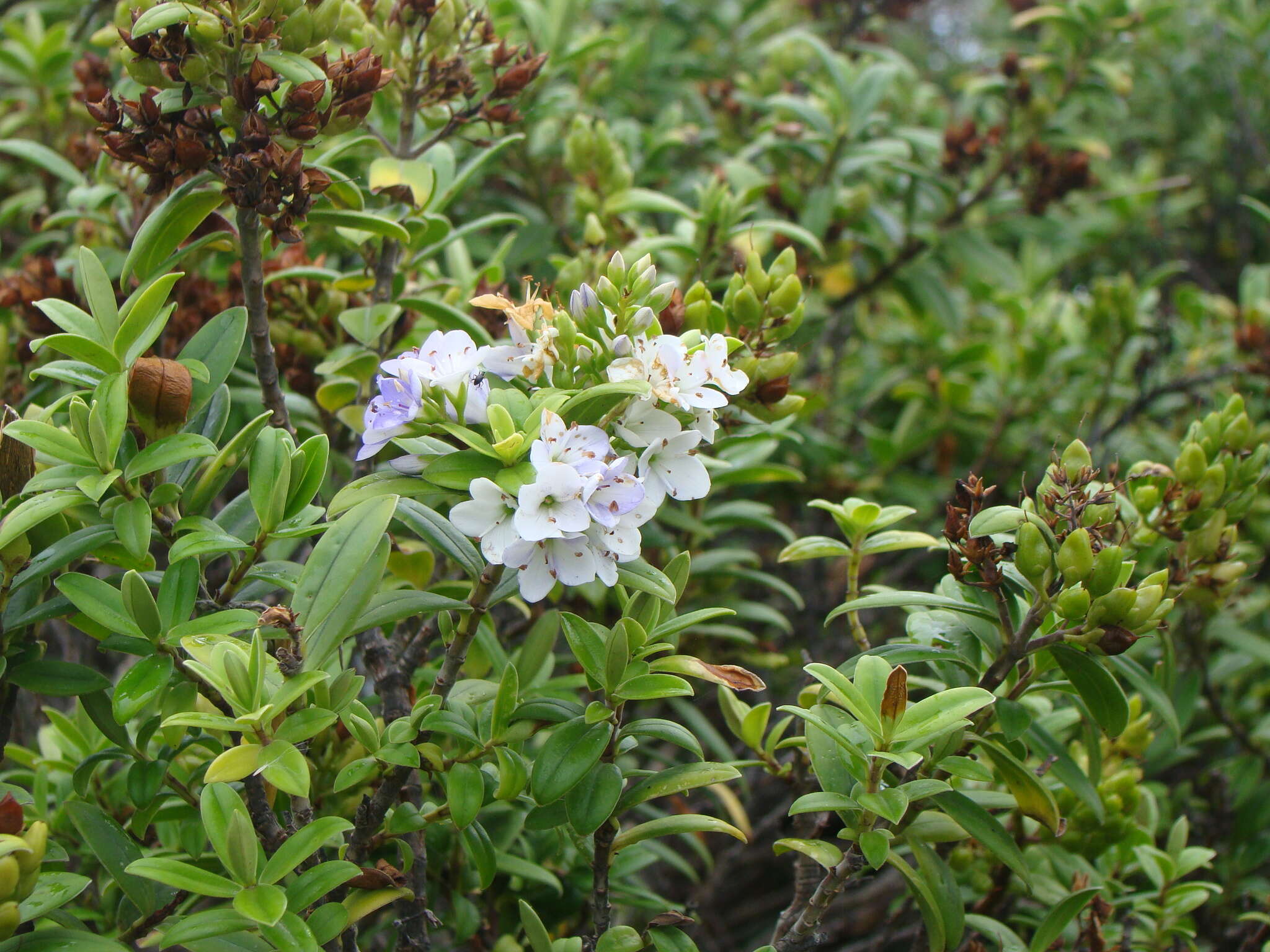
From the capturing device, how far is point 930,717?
138cm

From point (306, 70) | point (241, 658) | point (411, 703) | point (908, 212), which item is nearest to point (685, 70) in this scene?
point (908, 212)

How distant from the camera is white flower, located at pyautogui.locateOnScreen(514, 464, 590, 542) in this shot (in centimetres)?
118

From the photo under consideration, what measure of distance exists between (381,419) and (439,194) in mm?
871

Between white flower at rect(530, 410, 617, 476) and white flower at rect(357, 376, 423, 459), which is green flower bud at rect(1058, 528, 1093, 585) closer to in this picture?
white flower at rect(530, 410, 617, 476)

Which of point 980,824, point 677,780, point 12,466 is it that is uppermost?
point 12,466

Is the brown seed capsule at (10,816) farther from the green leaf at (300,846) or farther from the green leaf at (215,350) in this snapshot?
the green leaf at (215,350)

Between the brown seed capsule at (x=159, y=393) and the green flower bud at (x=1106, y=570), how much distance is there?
1.30 meters

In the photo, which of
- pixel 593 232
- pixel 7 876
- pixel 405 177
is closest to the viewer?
pixel 7 876

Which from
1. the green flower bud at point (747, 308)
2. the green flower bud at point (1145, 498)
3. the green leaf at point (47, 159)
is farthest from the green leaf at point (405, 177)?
the green flower bud at point (1145, 498)

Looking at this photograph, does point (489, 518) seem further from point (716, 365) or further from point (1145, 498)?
point (1145, 498)

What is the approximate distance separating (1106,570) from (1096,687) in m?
0.23

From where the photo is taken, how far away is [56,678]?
1.45m

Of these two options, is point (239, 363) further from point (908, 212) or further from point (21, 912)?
point (908, 212)

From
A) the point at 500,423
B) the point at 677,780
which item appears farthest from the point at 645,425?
the point at 677,780
